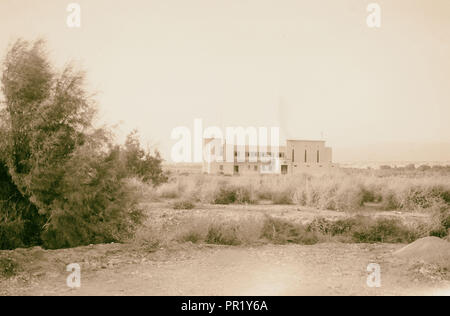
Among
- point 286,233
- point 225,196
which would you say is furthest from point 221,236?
point 225,196

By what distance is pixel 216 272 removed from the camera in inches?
376

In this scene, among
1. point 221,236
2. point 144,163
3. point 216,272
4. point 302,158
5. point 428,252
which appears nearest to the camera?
point 216,272

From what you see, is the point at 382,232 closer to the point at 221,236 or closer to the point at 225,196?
the point at 221,236

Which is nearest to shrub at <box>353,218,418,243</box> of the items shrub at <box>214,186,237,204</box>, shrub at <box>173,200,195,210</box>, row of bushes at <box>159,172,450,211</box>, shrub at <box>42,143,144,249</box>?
shrub at <box>42,143,144,249</box>

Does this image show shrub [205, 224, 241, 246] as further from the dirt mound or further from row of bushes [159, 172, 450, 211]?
row of bushes [159, 172, 450, 211]

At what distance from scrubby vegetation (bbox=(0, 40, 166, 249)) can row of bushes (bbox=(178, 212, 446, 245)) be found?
7.98ft

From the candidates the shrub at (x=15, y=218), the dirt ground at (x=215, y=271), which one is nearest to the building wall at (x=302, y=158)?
the dirt ground at (x=215, y=271)

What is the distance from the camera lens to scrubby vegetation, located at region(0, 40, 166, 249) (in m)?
11.8

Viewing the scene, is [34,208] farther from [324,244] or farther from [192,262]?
[324,244]

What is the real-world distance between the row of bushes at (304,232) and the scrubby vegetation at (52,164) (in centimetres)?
243

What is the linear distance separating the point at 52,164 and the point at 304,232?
7719 millimetres
